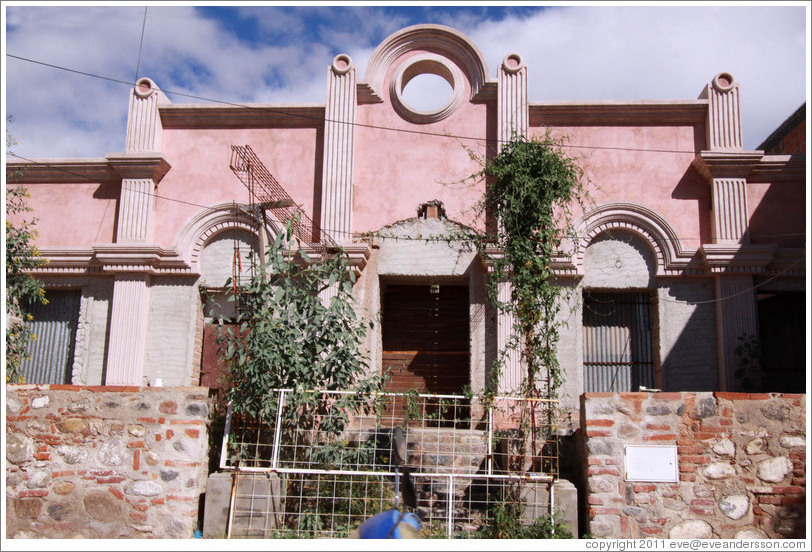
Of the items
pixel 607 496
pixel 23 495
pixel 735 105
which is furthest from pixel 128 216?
pixel 735 105

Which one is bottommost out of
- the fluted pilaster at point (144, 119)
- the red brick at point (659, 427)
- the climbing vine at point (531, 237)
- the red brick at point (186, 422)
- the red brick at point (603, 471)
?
the red brick at point (603, 471)

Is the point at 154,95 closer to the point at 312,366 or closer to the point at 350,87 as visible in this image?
the point at 350,87

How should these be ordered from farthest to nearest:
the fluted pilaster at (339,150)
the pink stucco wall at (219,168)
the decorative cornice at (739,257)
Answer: the pink stucco wall at (219,168), the fluted pilaster at (339,150), the decorative cornice at (739,257)

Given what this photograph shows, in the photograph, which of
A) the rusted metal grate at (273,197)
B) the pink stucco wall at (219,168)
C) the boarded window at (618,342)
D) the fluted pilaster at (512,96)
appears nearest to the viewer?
the rusted metal grate at (273,197)

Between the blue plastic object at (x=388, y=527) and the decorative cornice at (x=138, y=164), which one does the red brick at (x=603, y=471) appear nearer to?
the blue plastic object at (x=388, y=527)

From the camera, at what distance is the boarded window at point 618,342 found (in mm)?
11086

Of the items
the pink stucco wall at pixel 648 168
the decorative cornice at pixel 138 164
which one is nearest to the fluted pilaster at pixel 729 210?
the pink stucco wall at pixel 648 168

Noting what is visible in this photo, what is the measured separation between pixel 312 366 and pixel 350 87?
17.7 feet

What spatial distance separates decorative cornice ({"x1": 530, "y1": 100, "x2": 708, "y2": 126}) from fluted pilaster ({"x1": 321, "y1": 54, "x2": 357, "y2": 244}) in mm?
2798

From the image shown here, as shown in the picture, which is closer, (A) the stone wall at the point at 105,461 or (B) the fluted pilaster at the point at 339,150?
(A) the stone wall at the point at 105,461

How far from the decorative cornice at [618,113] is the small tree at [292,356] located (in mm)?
4846

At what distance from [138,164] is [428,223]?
453 centimetres

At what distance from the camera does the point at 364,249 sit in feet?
35.6

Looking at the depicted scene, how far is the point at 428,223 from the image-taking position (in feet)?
36.9
